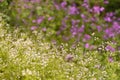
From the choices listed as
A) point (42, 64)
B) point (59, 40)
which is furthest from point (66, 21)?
point (42, 64)

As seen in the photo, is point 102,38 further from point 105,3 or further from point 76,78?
point 76,78

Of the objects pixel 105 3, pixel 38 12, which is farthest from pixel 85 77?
pixel 105 3

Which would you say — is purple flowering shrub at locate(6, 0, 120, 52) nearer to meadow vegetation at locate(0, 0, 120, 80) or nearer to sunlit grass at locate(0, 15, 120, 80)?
meadow vegetation at locate(0, 0, 120, 80)

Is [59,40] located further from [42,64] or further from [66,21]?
[42,64]

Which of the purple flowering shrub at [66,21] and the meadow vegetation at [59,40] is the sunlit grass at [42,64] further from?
the purple flowering shrub at [66,21]

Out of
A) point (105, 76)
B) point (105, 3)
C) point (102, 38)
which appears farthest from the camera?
point (105, 3)

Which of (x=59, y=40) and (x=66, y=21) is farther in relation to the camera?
(x=66, y=21)

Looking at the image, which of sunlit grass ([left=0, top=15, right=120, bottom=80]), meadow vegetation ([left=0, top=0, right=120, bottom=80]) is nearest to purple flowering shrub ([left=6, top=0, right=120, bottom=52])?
meadow vegetation ([left=0, top=0, right=120, bottom=80])

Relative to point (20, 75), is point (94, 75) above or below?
below
